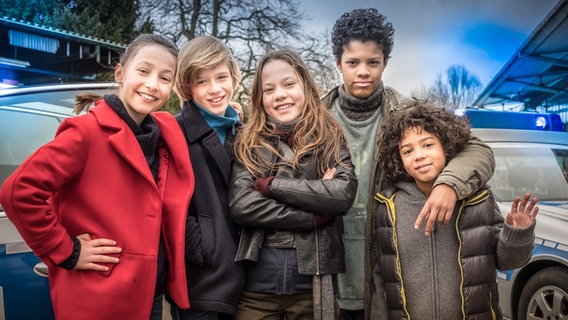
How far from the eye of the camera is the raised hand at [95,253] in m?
1.64

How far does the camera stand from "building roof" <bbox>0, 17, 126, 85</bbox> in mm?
4289

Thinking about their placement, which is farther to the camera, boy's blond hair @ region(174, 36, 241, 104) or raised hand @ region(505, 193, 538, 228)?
boy's blond hair @ region(174, 36, 241, 104)

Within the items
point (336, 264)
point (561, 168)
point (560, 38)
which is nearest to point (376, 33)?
point (336, 264)

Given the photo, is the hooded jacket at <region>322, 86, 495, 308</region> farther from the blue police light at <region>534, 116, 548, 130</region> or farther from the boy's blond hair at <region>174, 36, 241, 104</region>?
the blue police light at <region>534, 116, 548, 130</region>

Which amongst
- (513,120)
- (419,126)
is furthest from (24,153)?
(513,120)

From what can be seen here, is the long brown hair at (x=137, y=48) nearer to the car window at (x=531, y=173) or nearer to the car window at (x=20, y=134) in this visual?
the car window at (x=20, y=134)

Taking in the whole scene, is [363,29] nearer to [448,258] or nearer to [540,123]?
[448,258]

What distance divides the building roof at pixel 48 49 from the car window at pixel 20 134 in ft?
4.40

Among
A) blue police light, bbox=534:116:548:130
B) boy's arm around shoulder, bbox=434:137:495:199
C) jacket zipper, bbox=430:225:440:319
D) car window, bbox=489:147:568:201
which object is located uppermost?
blue police light, bbox=534:116:548:130

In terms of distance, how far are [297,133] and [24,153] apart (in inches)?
70.3

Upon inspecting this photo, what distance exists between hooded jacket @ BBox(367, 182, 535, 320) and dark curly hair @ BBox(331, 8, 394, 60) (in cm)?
85

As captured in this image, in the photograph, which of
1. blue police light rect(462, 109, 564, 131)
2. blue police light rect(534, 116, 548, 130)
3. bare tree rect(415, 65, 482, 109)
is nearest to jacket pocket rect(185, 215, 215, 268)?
blue police light rect(462, 109, 564, 131)

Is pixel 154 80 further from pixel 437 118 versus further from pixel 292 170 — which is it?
pixel 437 118

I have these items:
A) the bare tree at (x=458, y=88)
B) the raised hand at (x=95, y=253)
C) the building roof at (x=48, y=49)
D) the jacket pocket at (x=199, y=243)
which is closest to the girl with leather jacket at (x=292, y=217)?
the jacket pocket at (x=199, y=243)
